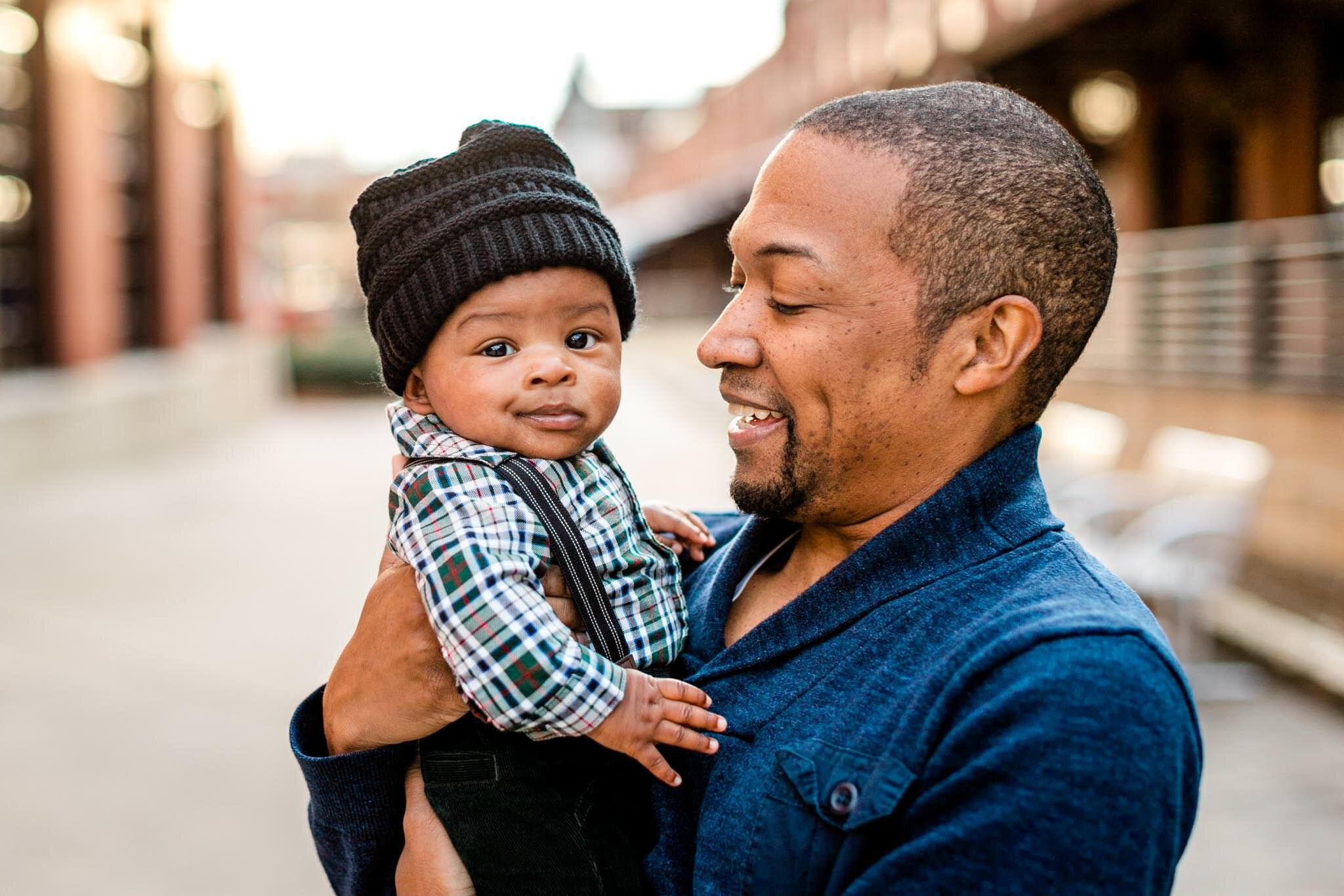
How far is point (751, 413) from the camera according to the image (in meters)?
1.90

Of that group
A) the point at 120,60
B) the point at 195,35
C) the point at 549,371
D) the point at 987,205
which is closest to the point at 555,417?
the point at 549,371

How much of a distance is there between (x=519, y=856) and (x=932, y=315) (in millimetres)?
968

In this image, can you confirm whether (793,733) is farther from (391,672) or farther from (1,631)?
(1,631)

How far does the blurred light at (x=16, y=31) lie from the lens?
39.7 feet

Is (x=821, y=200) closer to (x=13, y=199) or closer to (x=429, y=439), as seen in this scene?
(x=429, y=439)

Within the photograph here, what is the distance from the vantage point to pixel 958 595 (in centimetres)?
163

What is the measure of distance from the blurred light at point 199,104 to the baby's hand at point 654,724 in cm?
1848

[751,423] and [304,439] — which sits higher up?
[751,423]

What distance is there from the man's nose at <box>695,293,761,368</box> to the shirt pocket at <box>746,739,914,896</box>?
59 centimetres

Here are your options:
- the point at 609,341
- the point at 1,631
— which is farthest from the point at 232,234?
the point at 609,341

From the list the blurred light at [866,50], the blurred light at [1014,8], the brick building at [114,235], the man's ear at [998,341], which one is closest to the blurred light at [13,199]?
the brick building at [114,235]

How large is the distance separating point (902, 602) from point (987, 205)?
1.82ft

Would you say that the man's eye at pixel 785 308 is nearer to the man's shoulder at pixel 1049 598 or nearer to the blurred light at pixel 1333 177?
the man's shoulder at pixel 1049 598

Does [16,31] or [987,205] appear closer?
[987,205]
